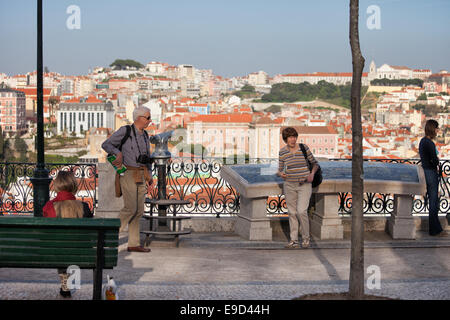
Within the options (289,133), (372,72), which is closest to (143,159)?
(289,133)

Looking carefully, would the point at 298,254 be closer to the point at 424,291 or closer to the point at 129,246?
the point at 129,246

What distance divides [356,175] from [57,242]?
82.9 inches

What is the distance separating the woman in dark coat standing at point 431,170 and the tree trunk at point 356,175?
131 inches

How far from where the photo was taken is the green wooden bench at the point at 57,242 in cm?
423

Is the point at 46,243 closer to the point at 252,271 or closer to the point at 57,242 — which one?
the point at 57,242

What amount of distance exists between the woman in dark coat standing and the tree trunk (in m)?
3.34

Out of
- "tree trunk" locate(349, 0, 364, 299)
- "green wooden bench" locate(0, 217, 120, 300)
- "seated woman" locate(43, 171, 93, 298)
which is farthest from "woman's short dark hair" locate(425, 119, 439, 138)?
"green wooden bench" locate(0, 217, 120, 300)

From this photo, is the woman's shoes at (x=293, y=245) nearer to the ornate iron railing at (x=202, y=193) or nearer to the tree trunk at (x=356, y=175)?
the ornate iron railing at (x=202, y=193)

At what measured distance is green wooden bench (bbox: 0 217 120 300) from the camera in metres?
4.23

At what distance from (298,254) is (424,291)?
222 cm

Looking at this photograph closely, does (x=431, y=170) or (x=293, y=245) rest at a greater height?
(x=431, y=170)

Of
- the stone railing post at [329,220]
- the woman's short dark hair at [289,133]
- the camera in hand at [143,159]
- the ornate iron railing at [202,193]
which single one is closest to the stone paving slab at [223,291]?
the camera in hand at [143,159]

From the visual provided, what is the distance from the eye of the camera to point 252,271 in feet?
19.8
